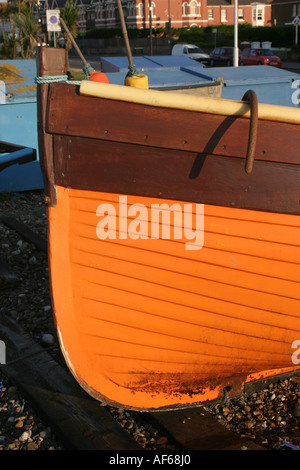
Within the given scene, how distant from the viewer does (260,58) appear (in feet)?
107

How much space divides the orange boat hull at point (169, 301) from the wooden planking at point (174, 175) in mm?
61

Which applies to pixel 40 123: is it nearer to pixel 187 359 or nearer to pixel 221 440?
pixel 187 359

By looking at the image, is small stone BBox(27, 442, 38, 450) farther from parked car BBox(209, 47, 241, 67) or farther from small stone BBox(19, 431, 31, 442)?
parked car BBox(209, 47, 241, 67)

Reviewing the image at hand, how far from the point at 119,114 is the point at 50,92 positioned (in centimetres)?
38

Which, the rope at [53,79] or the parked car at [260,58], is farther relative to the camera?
the parked car at [260,58]

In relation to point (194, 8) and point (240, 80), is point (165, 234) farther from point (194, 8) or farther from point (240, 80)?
point (194, 8)

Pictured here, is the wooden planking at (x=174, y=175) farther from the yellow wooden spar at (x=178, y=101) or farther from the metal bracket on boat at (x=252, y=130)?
the yellow wooden spar at (x=178, y=101)

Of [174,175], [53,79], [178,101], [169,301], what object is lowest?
[169,301]

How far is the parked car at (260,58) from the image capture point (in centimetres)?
3247

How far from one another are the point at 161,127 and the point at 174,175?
0.89 ft

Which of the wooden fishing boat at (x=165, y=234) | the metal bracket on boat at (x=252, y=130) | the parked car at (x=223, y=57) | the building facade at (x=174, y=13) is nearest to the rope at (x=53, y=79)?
the wooden fishing boat at (x=165, y=234)

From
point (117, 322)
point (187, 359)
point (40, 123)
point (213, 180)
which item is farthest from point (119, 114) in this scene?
point (187, 359)

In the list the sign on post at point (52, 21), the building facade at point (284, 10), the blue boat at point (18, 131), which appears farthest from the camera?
the building facade at point (284, 10)

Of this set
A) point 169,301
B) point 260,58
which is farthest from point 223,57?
point 169,301
